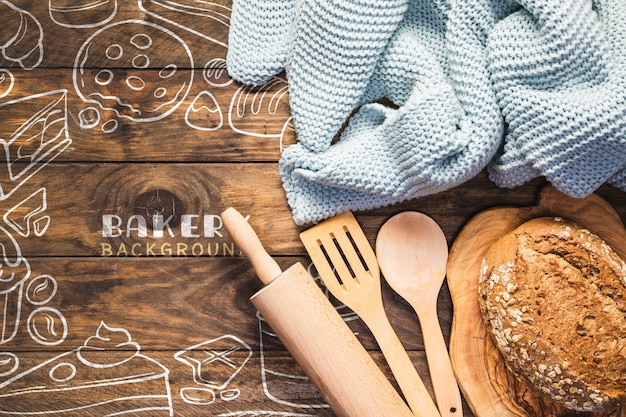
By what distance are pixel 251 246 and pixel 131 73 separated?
14.8 inches

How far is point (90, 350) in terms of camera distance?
962mm

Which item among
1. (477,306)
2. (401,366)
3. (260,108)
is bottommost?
(401,366)

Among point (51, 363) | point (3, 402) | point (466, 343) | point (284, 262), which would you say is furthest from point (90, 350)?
point (466, 343)

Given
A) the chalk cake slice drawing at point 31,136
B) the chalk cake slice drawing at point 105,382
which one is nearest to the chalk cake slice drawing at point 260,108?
the chalk cake slice drawing at point 31,136

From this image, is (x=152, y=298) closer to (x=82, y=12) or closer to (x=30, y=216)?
(x=30, y=216)

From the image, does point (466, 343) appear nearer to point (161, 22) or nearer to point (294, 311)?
point (294, 311)

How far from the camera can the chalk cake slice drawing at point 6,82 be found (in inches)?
38.0

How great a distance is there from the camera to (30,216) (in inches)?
37.9

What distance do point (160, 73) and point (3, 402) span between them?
0.63m

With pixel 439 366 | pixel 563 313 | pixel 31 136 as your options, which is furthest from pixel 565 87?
pixel 31 136

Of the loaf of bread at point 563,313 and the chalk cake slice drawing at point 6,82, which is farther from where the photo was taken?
the chalk cake slice drawing at point 6,82

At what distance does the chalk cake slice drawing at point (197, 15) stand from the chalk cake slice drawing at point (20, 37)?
0.19 meters

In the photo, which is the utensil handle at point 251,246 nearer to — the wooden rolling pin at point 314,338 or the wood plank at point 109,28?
the wooden rolling pin at point 314,338

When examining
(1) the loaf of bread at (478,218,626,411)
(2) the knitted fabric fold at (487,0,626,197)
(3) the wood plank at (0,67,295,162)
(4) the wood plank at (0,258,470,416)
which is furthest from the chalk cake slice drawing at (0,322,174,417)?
(2) the knitted fabric fold at (487,0,626,197)
